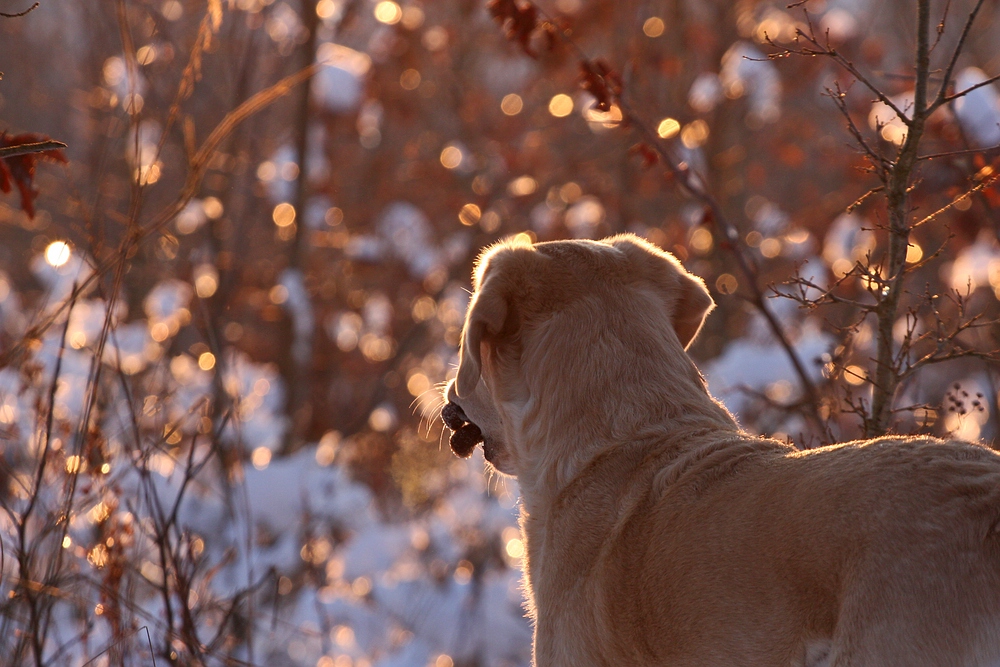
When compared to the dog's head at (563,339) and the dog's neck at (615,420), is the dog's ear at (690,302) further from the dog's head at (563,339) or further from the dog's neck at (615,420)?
the dog's neck at (615,420)

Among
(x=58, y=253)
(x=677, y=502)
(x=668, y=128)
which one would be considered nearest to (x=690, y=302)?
(x=677, y=502)

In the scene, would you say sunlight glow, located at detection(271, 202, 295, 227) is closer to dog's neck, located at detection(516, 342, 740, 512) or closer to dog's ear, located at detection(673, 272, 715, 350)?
dog's ear, located at detection(673, 272, 715, 350)

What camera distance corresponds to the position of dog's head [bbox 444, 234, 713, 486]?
301cm

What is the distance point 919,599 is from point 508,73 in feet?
65.0

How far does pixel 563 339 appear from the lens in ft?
10.1

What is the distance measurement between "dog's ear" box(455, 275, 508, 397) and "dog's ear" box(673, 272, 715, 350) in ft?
2.05

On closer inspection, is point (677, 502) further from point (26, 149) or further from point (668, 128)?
point (668, 128)

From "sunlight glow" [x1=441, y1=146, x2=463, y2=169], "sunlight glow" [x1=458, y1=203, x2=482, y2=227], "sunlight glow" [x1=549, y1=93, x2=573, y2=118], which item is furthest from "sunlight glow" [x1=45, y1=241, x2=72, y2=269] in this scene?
"sunlight glow" [x1=441, y1=146, x2=463, y2=169]

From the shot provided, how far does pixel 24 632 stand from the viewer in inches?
139

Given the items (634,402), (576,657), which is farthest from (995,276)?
(576,657)

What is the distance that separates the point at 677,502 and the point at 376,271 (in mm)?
8971

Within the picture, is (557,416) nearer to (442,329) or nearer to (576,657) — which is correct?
(576,657)

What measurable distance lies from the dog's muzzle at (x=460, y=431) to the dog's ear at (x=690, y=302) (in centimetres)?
75

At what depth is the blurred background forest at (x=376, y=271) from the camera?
488 centimetres
